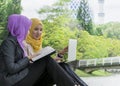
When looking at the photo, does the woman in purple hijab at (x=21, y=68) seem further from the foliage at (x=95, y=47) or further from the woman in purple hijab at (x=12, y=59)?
the foliage at (x=95, y=47)

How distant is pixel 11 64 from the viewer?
1.95 meters

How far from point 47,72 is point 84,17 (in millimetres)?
1938

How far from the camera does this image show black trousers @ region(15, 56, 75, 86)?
196 cm

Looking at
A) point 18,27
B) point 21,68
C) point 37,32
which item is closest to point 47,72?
point 21,68

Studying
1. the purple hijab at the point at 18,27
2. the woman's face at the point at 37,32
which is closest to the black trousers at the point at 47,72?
the purple hijab at the point at 18,27

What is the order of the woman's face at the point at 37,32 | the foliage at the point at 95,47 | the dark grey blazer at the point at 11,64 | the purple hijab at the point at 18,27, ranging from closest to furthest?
the dark grey blazer at the point at 11,64 → the purple hijab at the point at 18,27 → the woman's face at the point at 37,32 → the foliage at the point at 95,47

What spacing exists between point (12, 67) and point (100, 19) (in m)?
2.08

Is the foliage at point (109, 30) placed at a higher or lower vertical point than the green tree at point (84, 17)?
lower

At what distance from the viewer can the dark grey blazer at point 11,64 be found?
1953mm

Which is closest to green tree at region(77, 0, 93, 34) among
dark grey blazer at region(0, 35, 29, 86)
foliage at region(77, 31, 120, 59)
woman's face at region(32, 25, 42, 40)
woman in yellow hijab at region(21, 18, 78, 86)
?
foliage at region(77, 31, 120, 59)

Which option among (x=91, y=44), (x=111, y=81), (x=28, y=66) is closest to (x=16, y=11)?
(x=91, y=44)

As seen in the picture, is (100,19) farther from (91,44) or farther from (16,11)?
(16,11)

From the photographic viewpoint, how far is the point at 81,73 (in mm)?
3883

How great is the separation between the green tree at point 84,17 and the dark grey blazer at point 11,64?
6.37 ft
